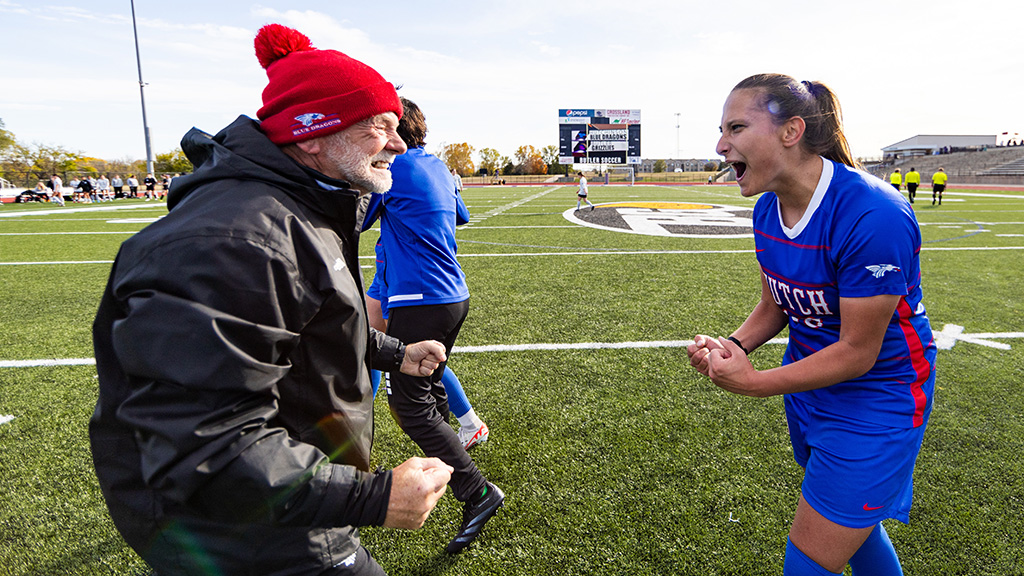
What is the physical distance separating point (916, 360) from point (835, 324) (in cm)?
25

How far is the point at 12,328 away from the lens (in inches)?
228

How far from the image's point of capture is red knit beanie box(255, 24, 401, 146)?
1.41 m

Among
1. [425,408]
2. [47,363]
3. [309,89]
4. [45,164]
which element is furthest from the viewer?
[45,164]

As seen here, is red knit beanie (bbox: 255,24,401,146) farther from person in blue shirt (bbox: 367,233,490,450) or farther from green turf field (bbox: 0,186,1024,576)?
green turf field (bbox: 0,186,1024,576)

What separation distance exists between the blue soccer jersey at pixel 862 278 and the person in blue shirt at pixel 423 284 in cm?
157

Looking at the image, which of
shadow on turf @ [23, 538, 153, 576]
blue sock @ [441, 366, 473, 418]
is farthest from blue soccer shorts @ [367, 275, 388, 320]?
shadow on turf @ [23, 538, 153, 576]

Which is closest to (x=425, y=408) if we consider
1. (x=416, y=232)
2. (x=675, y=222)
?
(x=416, y=232)

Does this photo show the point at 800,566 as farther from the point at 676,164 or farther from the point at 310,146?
the point at 676,164

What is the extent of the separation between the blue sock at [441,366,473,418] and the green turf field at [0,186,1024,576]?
32 centimetres

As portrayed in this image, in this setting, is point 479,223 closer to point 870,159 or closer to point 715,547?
point 715,547

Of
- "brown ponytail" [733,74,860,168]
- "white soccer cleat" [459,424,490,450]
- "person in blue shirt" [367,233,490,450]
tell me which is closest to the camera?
"brown ponytail" [733,74,860,168]

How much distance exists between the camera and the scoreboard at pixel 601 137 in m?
53.7

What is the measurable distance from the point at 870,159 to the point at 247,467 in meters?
121

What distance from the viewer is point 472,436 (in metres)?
3.39
